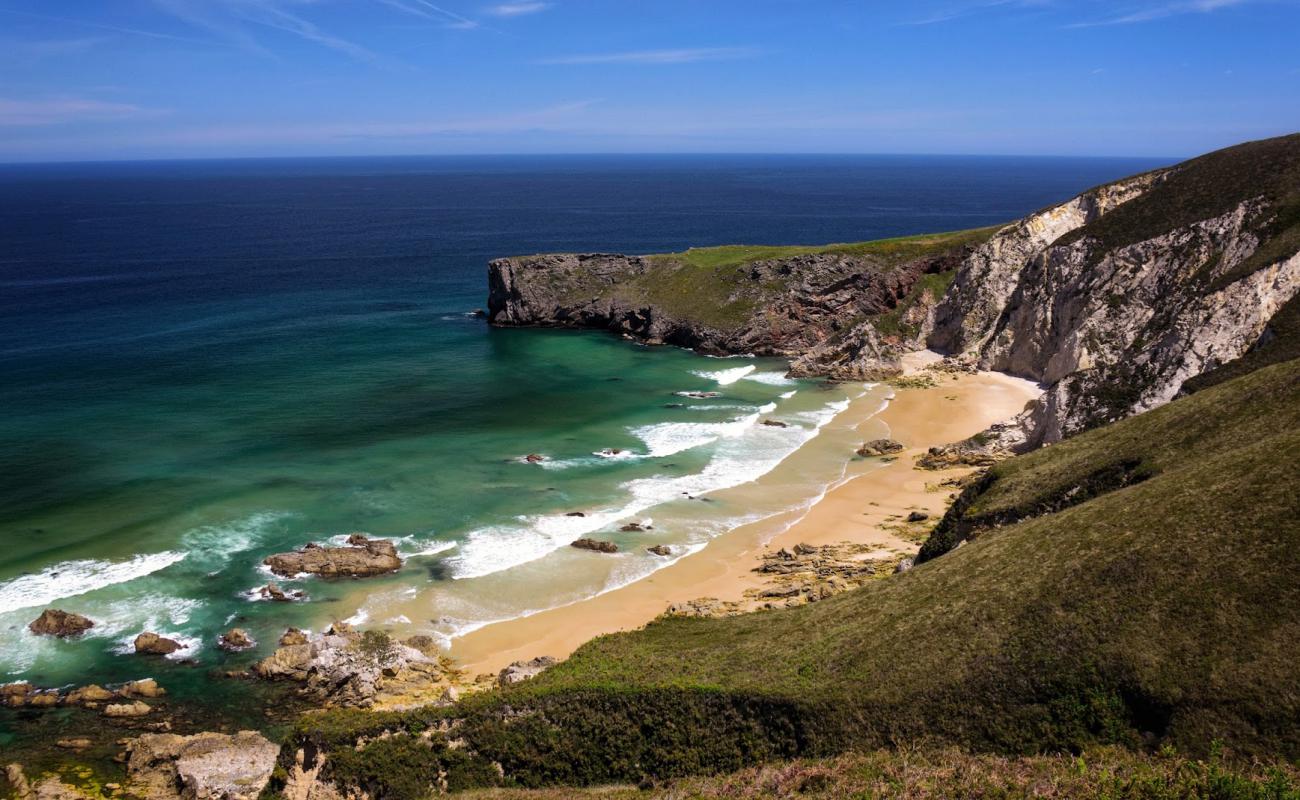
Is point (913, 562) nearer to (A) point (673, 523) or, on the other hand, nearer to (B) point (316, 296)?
(A) point (673, 523)

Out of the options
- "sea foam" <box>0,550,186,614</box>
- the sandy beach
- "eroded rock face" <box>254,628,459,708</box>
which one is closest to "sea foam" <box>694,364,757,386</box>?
the sandy beach

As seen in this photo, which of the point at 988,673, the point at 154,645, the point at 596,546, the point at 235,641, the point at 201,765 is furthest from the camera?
the point at 596,546

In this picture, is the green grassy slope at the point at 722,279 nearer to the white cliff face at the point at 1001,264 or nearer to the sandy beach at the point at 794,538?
the white cliff face at the point at 1001,264

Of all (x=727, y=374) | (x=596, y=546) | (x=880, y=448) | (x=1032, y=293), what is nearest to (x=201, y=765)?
(x=596, y=546)

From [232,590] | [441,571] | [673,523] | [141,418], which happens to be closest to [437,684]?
[441,571]

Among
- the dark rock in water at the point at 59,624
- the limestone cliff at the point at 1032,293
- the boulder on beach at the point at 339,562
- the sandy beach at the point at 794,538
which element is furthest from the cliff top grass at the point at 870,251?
the dark rock in water at the point at 59,624

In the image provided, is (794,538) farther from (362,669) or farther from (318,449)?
(318,449)
